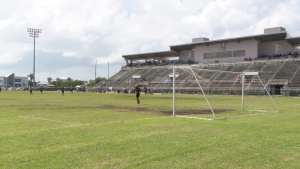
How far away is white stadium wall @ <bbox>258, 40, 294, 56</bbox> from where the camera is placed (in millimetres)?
63219

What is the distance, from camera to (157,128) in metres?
9.70

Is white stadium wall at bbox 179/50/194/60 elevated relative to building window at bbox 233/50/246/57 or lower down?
elevated

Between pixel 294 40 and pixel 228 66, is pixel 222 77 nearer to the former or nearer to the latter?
pixel 228 66

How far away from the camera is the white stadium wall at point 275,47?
2489 inches

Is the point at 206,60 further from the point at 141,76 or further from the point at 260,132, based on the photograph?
the point at 260,132

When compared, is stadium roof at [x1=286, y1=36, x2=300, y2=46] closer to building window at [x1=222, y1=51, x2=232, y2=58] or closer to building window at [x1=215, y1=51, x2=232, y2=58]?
building window at [x1=222, y1=51, x2=232, y2=58]

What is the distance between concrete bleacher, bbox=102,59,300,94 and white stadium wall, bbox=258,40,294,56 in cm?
688

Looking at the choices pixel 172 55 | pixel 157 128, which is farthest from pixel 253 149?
pixel 172 55

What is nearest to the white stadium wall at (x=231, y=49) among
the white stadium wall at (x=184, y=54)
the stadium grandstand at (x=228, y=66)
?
the stadium grandstand at (x=228, y=66)

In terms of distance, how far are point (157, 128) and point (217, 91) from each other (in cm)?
4332

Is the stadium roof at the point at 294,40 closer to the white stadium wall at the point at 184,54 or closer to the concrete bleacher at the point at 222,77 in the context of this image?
the concrete bleacher at the point at 222,77

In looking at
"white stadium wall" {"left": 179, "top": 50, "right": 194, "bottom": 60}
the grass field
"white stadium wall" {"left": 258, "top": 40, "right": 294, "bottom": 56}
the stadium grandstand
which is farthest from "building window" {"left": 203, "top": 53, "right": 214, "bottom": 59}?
the grass field

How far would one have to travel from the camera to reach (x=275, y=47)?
212ft

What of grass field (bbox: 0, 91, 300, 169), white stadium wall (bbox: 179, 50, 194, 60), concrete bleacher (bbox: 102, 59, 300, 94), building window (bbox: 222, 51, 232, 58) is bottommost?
grass field (bbox: 0, 91, 300, 169)
